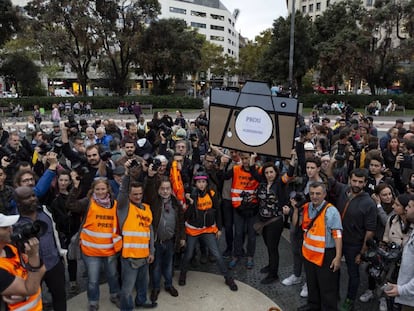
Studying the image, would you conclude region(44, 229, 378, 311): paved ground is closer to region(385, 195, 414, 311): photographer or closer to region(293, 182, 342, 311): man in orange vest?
region(293, 182, 342, 311): man in orange vest

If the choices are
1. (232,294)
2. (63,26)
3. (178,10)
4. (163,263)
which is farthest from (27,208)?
(178,10)

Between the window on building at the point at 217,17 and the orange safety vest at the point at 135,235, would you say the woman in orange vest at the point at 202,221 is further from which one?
the window on building at the point at 217,17

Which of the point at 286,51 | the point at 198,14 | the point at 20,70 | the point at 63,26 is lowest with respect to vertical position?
the point at 20,70

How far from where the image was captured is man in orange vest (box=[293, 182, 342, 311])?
12.0ft

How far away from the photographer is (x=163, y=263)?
427 centimetres

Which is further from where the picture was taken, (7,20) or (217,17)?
(217,17)

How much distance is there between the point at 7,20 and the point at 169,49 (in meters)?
12.5

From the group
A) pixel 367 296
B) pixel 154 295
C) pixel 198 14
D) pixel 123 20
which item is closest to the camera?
pixel 154 295

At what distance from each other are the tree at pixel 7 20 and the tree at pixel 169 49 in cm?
952

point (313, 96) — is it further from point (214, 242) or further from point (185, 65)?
point (214, 242)

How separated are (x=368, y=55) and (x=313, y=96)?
5.35 metres

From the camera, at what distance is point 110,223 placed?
3697 mm

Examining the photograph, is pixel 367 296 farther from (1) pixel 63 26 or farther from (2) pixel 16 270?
(1) pixel 63 26

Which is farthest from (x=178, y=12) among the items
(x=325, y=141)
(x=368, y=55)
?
(x=325, y=141)
